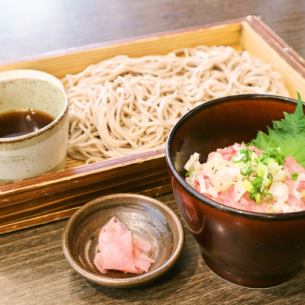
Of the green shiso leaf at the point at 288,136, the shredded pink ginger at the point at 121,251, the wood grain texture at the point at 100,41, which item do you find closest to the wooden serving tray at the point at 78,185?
the wood grain texture at the point at 100,41

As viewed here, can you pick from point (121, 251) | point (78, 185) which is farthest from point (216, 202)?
point (78, 185)

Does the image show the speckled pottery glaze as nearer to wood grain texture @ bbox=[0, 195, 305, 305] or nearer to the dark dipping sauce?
the dark dipping sauce

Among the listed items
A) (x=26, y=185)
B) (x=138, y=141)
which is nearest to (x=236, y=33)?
(x=138, y=141)

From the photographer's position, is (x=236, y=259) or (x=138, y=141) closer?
(x=236, y=259)

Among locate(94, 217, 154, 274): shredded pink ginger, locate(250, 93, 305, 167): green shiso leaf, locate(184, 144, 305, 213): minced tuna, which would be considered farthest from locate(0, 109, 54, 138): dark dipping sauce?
locate(250, 93, 305, 167): green shiso leaf

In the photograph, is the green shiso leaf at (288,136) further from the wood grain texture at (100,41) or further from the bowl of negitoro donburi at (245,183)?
the wood grain texture at (100,41)

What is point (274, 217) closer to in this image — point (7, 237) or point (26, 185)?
point (26, 185)

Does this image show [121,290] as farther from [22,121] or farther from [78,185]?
[22,121]
